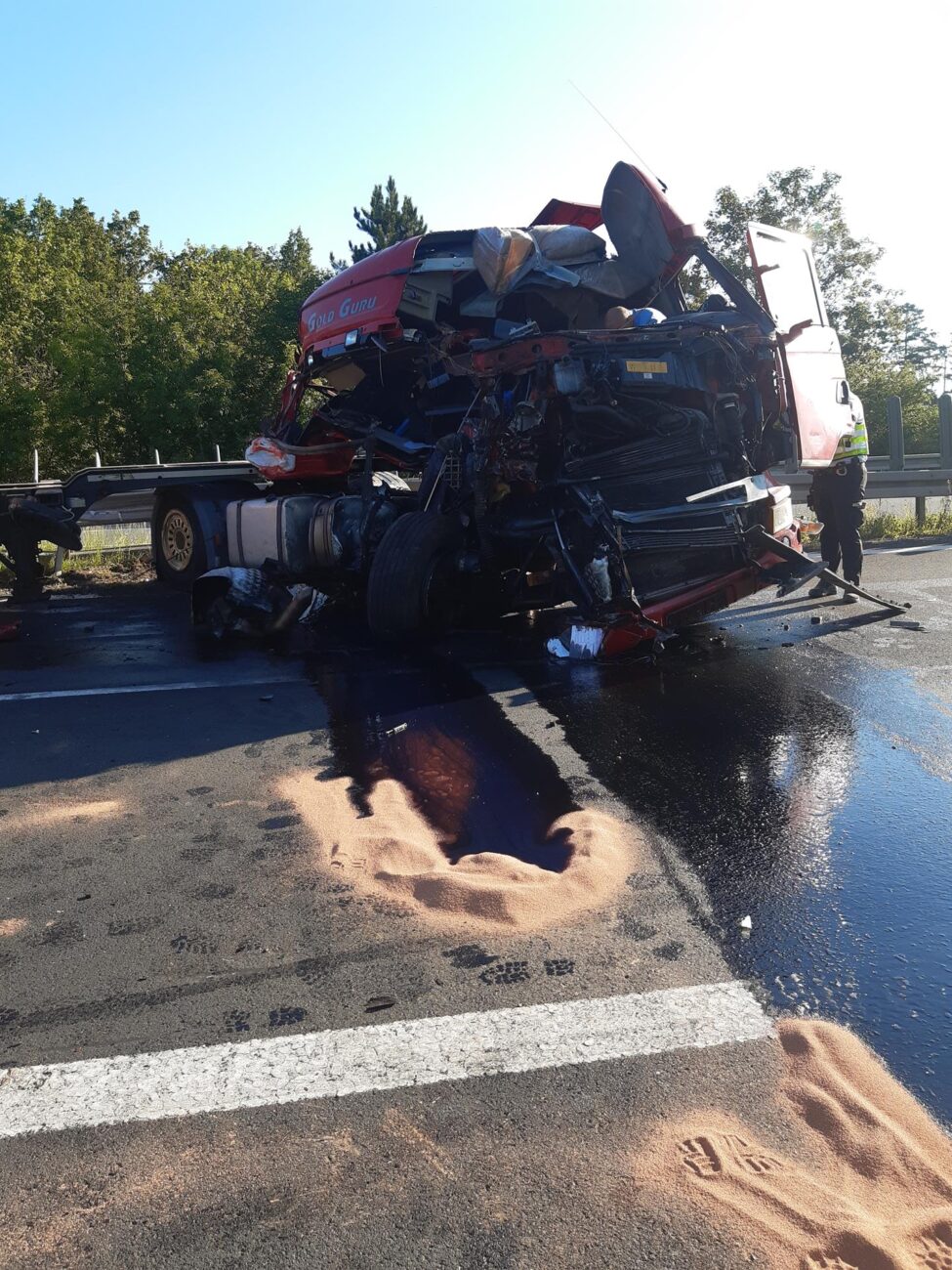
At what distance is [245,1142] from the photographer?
7.19 ft

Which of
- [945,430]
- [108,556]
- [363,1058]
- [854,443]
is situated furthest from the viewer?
[945,430]

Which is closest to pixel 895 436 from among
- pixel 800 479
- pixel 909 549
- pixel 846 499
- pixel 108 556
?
pixel 800 479

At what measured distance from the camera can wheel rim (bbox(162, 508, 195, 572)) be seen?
33.3 ft

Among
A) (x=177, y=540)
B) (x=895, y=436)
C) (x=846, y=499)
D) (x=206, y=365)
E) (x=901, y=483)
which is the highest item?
(x=206, y=365)

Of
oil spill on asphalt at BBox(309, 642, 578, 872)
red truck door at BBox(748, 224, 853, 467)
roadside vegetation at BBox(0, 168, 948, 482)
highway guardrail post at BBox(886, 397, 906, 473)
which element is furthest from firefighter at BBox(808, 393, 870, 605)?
roadside vegetation at BBox(0, 168, 948, 482)

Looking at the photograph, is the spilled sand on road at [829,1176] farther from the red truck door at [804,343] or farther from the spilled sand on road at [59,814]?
the red truck door at [804,343]

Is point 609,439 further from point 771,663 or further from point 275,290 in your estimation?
point 275,290

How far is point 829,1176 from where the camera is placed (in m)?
2.05

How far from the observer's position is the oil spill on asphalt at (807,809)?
2.72m

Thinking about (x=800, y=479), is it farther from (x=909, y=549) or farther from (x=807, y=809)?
(x=807, y=809)

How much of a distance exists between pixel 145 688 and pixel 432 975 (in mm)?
4160

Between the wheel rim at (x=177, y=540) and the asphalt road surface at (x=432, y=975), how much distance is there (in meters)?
4.73

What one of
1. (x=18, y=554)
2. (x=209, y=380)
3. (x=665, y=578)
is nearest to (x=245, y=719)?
(x=665, y=578)

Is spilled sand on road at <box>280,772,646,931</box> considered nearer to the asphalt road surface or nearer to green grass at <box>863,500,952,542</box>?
the asphalt road surface
